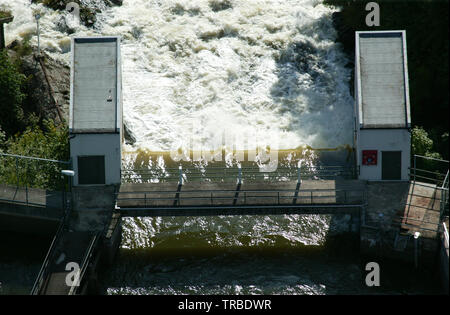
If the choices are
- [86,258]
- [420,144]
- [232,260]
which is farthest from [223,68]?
[86,258]

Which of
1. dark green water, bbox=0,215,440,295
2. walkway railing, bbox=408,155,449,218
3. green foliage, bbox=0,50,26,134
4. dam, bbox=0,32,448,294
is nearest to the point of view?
dark green water, bbox=0,215,440,295

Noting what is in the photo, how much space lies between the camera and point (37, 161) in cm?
4997

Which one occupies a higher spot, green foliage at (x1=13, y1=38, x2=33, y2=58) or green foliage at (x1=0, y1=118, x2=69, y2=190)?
green foliage at (x1=13, y1=38, x2=33, y2=58)

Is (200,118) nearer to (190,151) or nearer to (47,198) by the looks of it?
(190,151)

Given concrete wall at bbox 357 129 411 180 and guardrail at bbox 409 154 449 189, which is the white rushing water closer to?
guardrail at bbox 409 154 449 189

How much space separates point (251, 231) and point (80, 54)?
1444 cm

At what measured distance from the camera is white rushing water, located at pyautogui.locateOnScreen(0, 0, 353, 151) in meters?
60.3

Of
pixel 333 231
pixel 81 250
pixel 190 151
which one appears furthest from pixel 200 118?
pixel 81 250

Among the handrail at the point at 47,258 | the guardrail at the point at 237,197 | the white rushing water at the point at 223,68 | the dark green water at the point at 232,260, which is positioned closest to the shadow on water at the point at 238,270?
the dark green water at the point at 232,260

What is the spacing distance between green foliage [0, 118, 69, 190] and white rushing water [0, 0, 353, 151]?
8653mm

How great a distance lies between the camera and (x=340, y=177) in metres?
53.3
